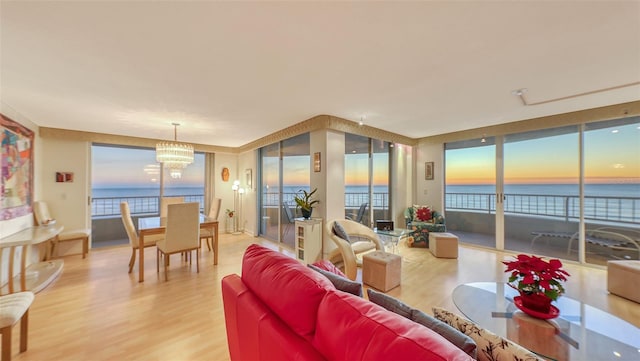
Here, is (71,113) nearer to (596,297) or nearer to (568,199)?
(596,297)

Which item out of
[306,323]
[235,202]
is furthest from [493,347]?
[235,202]

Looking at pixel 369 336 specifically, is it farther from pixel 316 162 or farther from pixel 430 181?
pixel 430 181

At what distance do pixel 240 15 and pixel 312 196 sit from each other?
3041 mm

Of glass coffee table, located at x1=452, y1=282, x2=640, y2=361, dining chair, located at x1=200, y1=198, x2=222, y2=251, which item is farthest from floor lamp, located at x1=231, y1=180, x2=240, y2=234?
glass coffee table, located at x1=452, y1=282, x2=640, y2=361

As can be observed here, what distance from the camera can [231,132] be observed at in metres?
4.94

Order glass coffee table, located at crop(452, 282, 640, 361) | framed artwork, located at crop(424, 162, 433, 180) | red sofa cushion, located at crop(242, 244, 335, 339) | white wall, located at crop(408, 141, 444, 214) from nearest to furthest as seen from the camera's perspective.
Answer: red sofa cushion, located at crop(242, 244, 335, 339)
glass coffee table, located at crop(452, 282, 640, 361)
white wall, located at crop(408, 141, 444, 214)
framed artwork, located at crop(424, 162, 433, 180)

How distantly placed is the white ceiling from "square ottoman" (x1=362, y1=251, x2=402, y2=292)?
6.95 ft

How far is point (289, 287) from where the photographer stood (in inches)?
41.5

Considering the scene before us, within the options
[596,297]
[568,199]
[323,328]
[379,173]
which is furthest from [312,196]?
[568,199]

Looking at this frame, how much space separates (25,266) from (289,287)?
4410 mm

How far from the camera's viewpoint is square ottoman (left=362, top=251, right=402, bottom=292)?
2895 millimetres

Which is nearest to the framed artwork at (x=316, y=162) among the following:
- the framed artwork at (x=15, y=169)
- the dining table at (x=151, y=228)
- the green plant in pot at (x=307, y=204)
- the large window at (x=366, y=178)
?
the green plant in pot at (x=307, y=204)

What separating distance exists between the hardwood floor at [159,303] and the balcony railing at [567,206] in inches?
36.0

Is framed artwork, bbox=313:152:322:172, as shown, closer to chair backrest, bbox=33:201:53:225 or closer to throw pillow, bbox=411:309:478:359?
throw pillow, bbox=411:309:478:359
